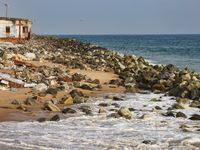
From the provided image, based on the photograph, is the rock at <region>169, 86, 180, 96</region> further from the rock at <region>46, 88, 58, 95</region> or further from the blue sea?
the blue sea

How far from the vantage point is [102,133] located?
13.8 feet

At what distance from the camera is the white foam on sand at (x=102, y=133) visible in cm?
360

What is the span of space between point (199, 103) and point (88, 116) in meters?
3.55

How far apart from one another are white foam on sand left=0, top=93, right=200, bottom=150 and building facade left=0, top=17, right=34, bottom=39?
17817mm

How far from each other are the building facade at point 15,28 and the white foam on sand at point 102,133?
17817mm

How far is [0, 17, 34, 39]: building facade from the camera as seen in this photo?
20.5 m

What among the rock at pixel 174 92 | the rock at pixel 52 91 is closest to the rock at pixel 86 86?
the rock at pixel 52 91

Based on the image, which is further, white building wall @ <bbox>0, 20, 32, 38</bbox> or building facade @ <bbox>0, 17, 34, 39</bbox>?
building facade @ <bbox>0, 17, 34, 39</bbox>

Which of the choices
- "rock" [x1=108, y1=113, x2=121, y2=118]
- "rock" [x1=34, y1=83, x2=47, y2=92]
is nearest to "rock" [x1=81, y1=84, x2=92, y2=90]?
"rock" [x1=34, y1=83, x2=47, y2=92]

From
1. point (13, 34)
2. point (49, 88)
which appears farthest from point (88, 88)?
point (13, 34)

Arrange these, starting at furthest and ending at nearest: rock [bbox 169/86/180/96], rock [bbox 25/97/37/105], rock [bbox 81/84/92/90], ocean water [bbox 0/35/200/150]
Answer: rock [bbox 81/84/92/90] < rock [bbox 169/86/180/96] < rock [bbox 25/97/37/105] < ocean water [bbox 0/35/200/150]

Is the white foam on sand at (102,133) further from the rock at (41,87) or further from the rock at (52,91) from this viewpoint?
the rock at (41,87)

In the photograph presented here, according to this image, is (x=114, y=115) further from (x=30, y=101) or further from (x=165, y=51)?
(x=165, y=51)

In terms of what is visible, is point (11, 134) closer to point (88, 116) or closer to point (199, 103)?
point (88, 116)
